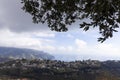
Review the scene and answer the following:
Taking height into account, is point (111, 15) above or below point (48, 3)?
below

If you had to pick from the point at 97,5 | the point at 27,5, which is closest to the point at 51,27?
the point at 27,5

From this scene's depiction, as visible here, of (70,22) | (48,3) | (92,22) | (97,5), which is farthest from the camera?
(70,22)

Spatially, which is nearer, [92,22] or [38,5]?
[92,22]

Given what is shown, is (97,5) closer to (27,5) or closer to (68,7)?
(68,7)

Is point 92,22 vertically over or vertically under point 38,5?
under

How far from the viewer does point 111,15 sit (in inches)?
858

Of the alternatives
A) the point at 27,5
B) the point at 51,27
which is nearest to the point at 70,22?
the point at 51,27

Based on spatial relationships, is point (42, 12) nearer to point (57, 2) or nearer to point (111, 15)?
point (57, 2)

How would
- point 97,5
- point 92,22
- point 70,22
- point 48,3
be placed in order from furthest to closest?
point 70,22
point 48,3
point 92,22
point 97,5

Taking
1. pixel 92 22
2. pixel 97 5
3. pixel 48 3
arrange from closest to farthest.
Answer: pixel 97 5
pixel 92 22
pixel 48 3

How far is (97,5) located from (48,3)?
4.82m

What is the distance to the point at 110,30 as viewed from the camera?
23172mm

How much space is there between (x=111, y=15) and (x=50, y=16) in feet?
18.3

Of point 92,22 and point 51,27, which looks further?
point 51,27
